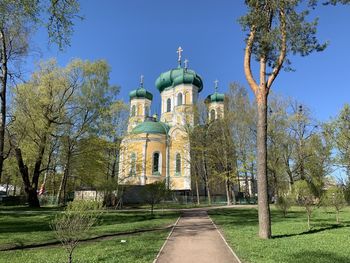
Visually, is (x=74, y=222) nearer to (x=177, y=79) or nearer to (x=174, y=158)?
(x=174, y=158)

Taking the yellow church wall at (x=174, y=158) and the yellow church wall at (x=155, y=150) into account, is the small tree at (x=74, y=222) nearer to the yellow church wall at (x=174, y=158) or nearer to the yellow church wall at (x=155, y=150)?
the yellow church wall at (x=174, y=158)

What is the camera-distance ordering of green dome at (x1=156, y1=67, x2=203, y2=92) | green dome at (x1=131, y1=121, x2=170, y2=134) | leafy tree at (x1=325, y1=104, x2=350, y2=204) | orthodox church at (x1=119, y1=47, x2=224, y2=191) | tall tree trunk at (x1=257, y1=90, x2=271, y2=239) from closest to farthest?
1. tall tree trunk at (x1=257, y1=90, x2=271, y2=239)
2. leafy tree at (x1=325, y1=104, x2=350, y2=204)
3. orthodox church at (x1=119, y1=47, x2=224, y2=191)
4. green dome at (x1=131, y1=121, x2=170, y2=134)
5. green dome at (x1=156, y1=67, x2=203, y2=92)

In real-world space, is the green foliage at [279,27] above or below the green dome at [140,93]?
below

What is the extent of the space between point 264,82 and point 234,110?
69.8ft

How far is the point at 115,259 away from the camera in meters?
8.91

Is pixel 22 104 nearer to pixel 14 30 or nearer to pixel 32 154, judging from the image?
pixel 32 154

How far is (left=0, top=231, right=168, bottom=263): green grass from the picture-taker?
8898mm

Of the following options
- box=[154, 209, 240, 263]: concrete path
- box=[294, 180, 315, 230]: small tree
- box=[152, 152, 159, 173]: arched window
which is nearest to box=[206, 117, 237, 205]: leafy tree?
box=[152, 152, 159, 173]: arched window

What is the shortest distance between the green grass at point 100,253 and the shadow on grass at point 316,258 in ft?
12.0

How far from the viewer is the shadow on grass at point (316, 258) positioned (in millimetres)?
8625

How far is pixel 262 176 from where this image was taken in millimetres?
13047

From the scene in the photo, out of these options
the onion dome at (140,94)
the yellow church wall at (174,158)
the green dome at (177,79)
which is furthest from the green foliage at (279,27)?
the onion dome at (140,94)

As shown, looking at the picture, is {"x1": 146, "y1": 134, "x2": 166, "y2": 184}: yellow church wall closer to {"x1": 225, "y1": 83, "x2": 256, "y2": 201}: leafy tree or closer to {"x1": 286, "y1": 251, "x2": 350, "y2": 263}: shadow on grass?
{"x1": 225, "y1": 83, "x2": 256, "y2": 201}: leafy tree

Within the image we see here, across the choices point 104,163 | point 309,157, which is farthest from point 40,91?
point 309,157
